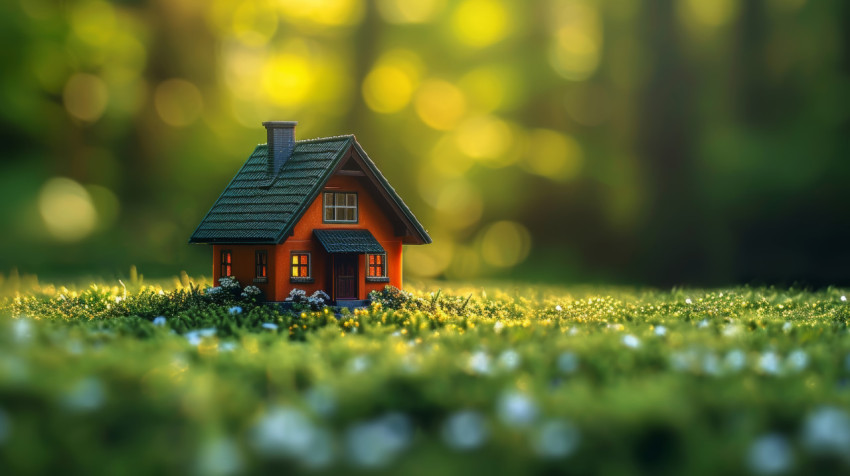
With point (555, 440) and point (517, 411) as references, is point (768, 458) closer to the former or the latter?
point (555, 440)

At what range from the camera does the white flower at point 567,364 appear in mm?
10414

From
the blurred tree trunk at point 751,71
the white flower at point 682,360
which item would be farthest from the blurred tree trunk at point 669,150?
the white flower at point 682,360

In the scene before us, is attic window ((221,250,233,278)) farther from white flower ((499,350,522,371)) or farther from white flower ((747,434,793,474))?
white flower ((747,434,793,474))

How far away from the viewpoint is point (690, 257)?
106 feet

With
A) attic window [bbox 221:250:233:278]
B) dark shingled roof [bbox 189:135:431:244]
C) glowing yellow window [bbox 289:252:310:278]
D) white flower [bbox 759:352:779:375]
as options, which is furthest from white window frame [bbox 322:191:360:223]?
white flower [bbox 759:352:779:375]

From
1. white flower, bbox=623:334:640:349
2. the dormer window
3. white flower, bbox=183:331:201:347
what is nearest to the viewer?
white flower, bbox=623:334:640:349

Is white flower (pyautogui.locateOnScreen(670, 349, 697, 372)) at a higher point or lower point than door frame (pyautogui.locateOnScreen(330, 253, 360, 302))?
lower

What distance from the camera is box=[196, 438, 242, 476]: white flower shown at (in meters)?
6.44

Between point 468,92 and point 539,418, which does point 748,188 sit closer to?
point 468,92

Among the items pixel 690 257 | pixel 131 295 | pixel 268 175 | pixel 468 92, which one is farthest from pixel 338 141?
pixel 468 92

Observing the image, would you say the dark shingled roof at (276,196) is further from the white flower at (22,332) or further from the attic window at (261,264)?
the white flower at (22,332)

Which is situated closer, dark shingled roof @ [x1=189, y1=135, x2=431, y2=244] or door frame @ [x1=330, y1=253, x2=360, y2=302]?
dark shingled roof @ [x1=189, y1=135, x2=431, y2=244]

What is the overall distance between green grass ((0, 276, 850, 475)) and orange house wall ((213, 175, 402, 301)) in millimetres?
9578

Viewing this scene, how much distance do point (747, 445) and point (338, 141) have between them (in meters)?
16.5
